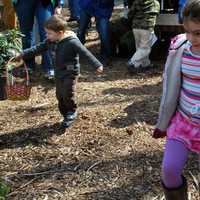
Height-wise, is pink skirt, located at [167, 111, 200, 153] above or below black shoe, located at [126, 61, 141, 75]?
above

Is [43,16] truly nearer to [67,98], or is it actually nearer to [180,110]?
[67,98]

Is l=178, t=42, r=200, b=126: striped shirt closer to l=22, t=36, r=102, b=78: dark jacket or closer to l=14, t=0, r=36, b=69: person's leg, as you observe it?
l=22, t=36, r=102, b=78: dark jacket

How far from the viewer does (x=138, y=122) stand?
4.97 metres

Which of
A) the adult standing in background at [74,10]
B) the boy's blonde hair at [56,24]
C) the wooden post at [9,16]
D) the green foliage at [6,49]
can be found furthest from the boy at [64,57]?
the adult standing in background at [74,10]

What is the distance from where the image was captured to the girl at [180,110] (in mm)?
2750

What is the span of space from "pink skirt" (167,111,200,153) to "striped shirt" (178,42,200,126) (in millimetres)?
33

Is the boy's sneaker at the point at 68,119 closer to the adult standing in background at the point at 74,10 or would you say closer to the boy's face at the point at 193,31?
the boy's face at the point at 193,31

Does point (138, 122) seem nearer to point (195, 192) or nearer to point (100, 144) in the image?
point (100, 144)

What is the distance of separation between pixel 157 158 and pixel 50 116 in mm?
1501

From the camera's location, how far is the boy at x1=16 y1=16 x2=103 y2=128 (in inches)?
179

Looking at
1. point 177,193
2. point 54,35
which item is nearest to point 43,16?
point 54,35

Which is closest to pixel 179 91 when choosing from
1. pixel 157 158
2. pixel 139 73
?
pixel 157 158

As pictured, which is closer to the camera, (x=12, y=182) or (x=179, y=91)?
(x=179, y=91)

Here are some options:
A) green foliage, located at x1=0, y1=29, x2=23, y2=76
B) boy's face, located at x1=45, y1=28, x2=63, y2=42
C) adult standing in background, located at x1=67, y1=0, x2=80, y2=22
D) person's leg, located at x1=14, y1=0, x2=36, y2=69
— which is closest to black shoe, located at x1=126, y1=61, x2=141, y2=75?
person's leg, located at x1=14, y1=0, x2=36, y2=69
